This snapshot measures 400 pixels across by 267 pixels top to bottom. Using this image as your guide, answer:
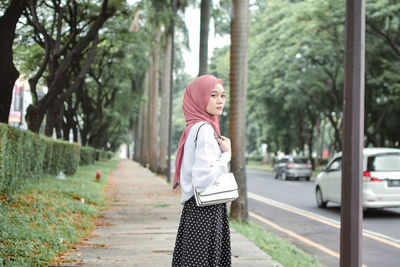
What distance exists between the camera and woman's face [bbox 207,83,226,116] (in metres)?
3.65

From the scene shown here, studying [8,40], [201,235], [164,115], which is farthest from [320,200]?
[164,115]

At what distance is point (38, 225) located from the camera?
23.7 ft

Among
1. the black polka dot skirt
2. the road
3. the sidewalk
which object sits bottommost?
the road

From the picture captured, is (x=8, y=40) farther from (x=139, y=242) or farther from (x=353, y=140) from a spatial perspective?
(x=353, y=140)

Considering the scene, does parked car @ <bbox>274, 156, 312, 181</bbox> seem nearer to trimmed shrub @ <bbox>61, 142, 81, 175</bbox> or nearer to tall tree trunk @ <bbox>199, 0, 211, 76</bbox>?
trimmed shrub @ <bbox>61, 142, 81, 175</bbox>

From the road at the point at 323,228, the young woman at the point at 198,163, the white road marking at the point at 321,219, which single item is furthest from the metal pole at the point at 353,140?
the white road marking at the point at 321,219

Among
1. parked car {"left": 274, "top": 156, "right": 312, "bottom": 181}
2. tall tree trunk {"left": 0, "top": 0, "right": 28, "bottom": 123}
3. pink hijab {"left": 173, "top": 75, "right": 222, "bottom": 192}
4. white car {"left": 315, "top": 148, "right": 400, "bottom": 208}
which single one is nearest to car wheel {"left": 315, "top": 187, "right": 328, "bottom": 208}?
white car {"left": 315, "top": 148, "right": 400, "bottom": 208}

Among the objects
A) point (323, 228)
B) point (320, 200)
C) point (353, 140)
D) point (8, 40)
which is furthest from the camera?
point (320, 200)

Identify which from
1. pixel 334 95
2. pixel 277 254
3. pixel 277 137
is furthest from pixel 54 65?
pixel 277 137

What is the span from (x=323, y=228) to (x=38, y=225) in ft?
19.6

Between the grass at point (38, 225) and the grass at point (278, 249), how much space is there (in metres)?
2.68

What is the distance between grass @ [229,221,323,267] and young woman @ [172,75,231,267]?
2.68m

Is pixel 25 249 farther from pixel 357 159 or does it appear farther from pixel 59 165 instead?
pixel 59 165

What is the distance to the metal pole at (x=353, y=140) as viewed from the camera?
13.4ft
